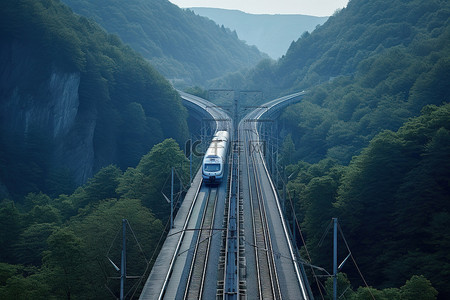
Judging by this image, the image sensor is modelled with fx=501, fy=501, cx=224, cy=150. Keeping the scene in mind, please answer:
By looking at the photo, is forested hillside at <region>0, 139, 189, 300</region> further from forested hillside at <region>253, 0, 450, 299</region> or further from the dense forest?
forested hillside at <region>253, 0, 450, 299</region>

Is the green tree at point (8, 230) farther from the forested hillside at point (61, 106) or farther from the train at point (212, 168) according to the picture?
the train at point (212, 168)

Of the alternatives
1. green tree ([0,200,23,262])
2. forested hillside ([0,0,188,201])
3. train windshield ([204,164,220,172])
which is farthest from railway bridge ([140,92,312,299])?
forested hillside ([0,0,188,201])

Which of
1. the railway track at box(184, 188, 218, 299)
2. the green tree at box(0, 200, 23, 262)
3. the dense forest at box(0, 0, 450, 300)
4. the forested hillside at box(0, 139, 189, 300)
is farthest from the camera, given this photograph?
the green tree at box(0, 200, 23, 262)

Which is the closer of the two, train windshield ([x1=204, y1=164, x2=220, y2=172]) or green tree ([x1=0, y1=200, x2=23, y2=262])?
green tree ([x1=0, y1=200, x2=23, y2=262])

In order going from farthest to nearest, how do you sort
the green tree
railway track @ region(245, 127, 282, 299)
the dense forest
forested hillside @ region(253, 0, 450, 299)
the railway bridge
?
the green tree
forested hillside @ region(253, 0, 450, 299)
the dense forest
railway track @ region(245, 127, 282, 299)
the railway bridge

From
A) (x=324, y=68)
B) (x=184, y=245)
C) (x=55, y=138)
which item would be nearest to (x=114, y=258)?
(x=184, y=245)

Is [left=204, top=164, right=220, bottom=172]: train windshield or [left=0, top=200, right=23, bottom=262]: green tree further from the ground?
[left=204, top=164, right=220, bottom=172]: train windshield

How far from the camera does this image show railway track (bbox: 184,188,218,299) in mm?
37688

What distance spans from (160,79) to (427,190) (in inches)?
3669

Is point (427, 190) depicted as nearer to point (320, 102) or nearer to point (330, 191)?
point (330, 191)

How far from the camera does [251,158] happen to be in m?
92.9

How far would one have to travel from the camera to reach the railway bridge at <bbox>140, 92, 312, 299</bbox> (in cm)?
3681

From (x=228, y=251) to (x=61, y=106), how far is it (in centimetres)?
6533

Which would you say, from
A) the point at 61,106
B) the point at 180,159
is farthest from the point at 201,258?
the point at 61,106
